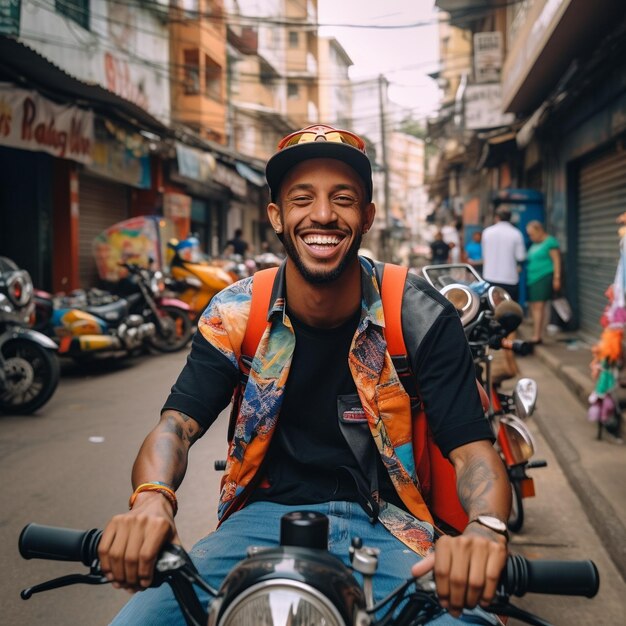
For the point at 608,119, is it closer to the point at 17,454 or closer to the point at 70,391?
the point at 70,391

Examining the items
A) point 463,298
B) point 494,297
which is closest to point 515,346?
point 494,297

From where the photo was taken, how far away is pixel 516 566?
50.6 inches

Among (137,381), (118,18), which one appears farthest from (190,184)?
(137,381)

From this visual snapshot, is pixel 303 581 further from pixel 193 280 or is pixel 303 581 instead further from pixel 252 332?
pixel 193 280

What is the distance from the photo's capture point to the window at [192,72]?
80.5 ft

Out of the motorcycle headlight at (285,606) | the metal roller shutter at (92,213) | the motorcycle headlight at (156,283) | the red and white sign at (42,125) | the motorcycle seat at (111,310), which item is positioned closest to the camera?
the motorcycle headlight at (285,606)

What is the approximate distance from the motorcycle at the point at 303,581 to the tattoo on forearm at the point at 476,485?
30 cm

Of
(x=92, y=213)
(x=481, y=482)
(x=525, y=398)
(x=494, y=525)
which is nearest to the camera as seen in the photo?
(x=494, y=525)

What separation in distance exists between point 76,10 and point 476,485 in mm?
13702

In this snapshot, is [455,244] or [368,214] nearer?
[368,214]

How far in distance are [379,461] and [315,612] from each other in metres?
0.94

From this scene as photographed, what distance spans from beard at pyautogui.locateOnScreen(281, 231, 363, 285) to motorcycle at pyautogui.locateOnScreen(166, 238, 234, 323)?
32.0ft

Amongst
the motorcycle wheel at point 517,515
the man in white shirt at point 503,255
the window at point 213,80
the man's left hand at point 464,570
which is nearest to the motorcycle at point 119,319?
the man in white shirt at point 503,255

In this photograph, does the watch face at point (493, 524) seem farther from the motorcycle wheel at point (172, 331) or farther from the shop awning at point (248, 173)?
the shop awning at point (248, 173)
